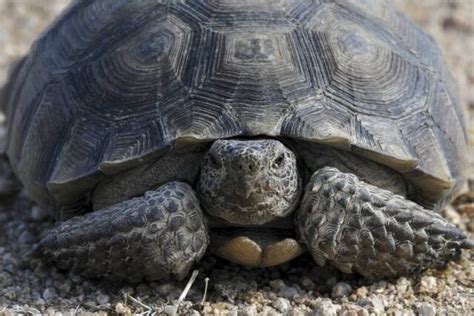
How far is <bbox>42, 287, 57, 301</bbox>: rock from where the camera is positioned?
13.6 feet

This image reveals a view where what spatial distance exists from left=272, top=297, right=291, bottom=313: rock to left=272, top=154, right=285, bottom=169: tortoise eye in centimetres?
61

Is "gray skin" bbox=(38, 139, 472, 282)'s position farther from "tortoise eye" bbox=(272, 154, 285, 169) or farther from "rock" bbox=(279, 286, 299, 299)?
"rock" bbox=(279, 286, 299, 299)

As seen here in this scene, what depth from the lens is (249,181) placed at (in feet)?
12.5

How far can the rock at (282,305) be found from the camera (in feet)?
12.9

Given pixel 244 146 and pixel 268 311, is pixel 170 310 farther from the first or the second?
pixel 244 146

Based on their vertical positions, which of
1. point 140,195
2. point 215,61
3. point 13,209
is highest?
point 215,61

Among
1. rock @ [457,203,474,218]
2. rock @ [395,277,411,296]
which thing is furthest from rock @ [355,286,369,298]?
rock @ [457,203,474,218]

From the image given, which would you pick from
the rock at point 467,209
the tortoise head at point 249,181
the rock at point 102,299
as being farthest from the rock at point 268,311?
the rock at point 467,209

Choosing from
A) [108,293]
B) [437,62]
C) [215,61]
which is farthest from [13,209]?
[437,62]

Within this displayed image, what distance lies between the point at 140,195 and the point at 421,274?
1.40 meters

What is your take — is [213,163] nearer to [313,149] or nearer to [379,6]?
Result: [313,149]

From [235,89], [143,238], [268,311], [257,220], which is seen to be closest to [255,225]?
[257,220]

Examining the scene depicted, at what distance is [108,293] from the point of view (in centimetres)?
416

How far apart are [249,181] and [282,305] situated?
60 cm
